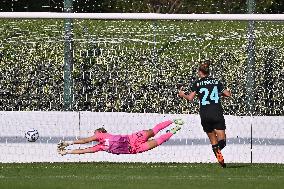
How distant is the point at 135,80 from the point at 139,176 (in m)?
5.42

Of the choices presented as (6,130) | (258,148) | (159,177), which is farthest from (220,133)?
(6,130)

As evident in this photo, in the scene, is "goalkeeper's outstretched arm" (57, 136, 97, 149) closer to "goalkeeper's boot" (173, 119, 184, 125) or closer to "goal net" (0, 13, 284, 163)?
"goal net" (0, 13, 284, 163)

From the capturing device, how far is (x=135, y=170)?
1789 cm

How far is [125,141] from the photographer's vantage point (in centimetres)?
1911

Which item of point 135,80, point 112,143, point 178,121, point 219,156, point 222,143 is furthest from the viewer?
point 135,80

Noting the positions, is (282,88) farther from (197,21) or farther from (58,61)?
(58,61)

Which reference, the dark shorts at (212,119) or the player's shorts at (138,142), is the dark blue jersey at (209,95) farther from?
the player's shorts at (138,142)

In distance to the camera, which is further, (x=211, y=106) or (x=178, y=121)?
(x=178, y=121)

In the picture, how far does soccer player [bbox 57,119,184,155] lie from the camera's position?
18875 mm

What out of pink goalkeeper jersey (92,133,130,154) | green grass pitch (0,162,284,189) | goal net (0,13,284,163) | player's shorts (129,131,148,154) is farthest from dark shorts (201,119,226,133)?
pink goalkeeper jersey (92,133,130,154)

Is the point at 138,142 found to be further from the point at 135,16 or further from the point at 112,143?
the point at 135,16

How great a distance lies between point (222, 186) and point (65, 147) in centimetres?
551

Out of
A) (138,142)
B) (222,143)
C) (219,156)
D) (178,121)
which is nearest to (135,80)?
(178,121)

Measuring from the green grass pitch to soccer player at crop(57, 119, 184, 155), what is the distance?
0.28m
